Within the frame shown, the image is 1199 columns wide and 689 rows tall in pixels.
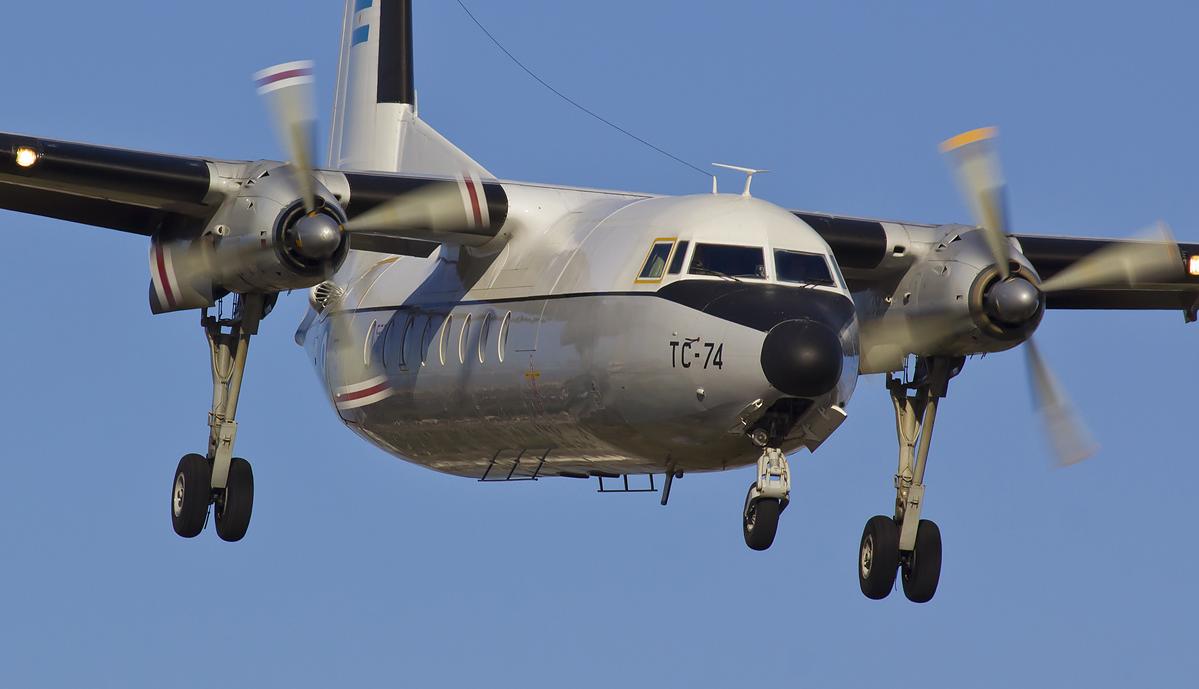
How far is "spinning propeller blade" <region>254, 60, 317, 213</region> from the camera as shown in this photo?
21531 mm

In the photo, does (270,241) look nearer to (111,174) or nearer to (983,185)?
(111,174)

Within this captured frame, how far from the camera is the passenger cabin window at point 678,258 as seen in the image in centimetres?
1984

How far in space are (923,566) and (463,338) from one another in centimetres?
562

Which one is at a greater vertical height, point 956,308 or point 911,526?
point 956,308

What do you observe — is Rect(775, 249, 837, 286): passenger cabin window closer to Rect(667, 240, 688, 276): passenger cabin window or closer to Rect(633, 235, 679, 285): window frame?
Rect(667, 240, 688, 276): passenger cabin window

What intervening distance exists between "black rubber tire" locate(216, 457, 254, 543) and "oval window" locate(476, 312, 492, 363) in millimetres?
3050

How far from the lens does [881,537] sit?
23.2 meters

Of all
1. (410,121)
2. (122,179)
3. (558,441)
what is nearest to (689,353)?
(558,441)

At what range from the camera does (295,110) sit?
22.2m

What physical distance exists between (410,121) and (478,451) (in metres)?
7.38

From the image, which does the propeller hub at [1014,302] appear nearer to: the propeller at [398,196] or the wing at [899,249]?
the wing at [899,249]

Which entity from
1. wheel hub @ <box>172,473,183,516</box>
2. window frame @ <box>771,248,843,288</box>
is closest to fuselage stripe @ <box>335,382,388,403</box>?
wheel hub @ <box>172,473,183,516</box>

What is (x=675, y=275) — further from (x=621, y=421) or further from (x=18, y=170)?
(x=18, y=170)

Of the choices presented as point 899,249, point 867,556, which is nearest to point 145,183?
point 899,249
